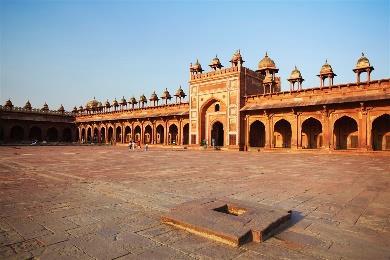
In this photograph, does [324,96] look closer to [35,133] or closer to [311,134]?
[311,134]

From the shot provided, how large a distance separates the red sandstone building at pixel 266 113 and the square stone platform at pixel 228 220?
65.0 ft

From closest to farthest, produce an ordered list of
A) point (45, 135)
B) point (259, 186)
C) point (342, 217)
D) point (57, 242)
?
point (57, 242), point (342, 217), point (259, 186), point (45, 135)

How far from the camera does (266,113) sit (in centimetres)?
2589

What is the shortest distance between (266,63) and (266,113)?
29.7 ft

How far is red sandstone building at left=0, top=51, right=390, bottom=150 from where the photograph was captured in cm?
2123

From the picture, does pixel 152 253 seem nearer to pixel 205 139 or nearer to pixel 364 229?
pixel 364 229

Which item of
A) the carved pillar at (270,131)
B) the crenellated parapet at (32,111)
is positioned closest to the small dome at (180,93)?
the carved pillar at (270,131)

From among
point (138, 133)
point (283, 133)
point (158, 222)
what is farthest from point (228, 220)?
point (138, 133)

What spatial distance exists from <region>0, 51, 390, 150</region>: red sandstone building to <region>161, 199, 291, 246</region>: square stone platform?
780 inches

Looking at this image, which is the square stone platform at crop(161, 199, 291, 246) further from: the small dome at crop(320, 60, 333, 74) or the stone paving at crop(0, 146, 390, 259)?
the small dome at crop(320, 60, 333, 74)

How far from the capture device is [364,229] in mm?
3465

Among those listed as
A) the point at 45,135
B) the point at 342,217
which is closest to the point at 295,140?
the point at 342,217

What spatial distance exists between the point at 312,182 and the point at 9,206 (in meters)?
6.54

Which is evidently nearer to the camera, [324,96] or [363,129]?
[363,129]
